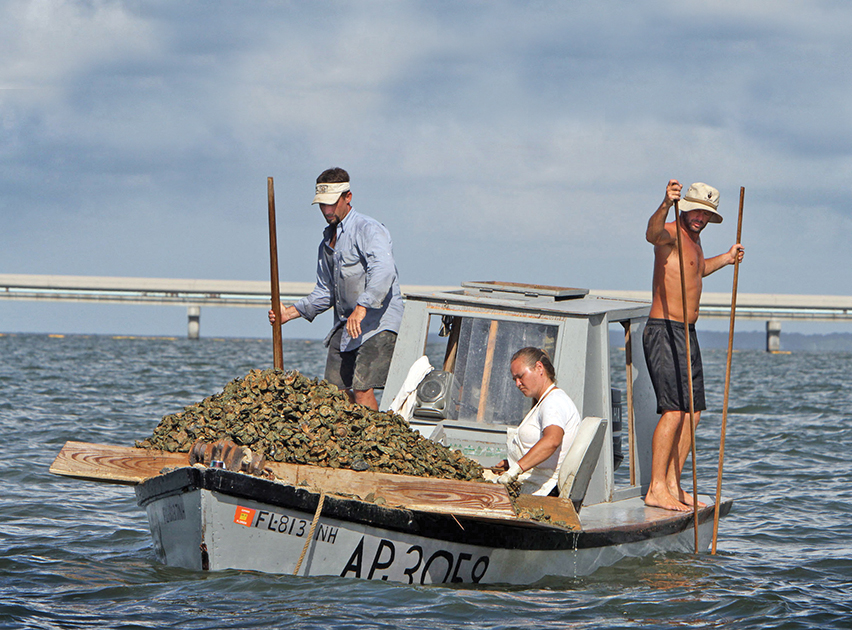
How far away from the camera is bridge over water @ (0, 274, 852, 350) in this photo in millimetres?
76250

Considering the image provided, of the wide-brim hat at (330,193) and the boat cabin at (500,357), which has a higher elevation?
the wide-brim hat at (330,193)

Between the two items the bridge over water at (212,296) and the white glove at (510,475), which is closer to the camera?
the white glove at (510,475)

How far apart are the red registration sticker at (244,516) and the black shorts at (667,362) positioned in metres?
3.58

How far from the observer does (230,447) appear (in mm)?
5379

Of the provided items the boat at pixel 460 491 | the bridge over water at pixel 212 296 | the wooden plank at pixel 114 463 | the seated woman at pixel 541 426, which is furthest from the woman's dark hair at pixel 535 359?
the bridge over water at pixel 212 296

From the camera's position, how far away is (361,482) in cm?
552

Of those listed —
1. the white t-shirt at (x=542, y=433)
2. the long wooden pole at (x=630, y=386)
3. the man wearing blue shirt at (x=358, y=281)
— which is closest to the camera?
the white t-shirt at (x=542, y=433)

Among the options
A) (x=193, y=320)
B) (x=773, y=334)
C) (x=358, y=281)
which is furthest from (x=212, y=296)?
(x=358, y=281)

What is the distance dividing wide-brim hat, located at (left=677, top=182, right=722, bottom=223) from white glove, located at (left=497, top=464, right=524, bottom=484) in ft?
8.40

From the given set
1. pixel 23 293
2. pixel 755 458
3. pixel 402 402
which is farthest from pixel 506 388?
pixel 23 293

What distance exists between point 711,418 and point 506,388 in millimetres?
13425

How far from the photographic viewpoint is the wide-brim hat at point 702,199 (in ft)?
24.6

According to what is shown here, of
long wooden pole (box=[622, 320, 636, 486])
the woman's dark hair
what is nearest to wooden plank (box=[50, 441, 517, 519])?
the woman's dark hair

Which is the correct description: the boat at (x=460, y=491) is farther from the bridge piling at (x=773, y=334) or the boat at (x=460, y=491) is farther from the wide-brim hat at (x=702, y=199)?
the bridge piling at (x=773, y=334)
